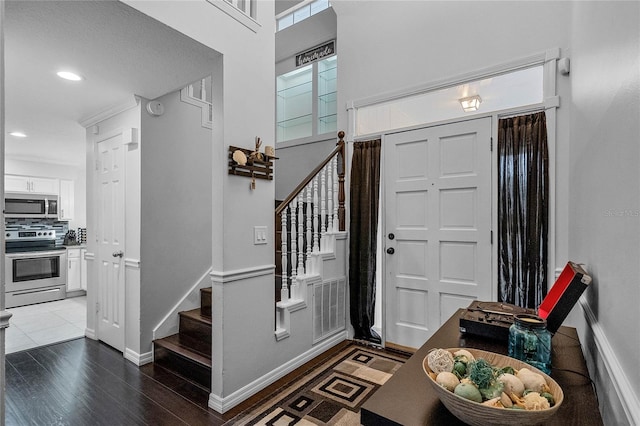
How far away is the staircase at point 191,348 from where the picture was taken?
97.9 inches

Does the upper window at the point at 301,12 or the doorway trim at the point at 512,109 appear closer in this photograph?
the doorway trim at the point at 512,109

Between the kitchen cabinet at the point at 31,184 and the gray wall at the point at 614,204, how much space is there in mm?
7020

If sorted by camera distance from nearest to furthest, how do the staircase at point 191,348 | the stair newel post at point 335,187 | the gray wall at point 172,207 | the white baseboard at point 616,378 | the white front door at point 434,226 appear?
the white baseboard at point 616,378 → the staircase at point 191,348 → the white front door at point 434,226 → the gray wall at point 172,207 → the stair newel post at point 335,187

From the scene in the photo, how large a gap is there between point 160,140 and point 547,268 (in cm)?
337

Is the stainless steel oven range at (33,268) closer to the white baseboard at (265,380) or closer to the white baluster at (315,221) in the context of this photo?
the white baseboard at (265,380)

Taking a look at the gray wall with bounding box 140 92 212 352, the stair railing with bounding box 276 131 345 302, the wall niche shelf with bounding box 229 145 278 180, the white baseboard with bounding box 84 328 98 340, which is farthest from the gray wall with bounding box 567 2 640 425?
the white baseboard with bounding box 84 328 98 340

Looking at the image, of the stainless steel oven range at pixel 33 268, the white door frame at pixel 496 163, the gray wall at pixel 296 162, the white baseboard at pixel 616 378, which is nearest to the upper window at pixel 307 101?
the gray wall at pixel 296 162

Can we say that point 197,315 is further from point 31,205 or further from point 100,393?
point 31,205

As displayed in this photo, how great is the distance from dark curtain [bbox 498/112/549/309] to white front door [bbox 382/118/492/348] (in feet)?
0.37

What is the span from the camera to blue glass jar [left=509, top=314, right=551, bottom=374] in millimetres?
998

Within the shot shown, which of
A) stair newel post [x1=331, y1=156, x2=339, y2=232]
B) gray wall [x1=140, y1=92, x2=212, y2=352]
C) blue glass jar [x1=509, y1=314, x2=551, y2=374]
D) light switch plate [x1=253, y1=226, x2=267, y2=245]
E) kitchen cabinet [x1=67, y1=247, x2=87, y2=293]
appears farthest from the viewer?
kitchen cabinet [x1=67, y1=247, x2=87, y2=293]

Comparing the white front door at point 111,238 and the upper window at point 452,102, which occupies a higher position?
the upper window at point 452,102

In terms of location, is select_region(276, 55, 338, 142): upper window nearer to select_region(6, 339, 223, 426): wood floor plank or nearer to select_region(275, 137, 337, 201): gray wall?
select_region(275, 137, 337, 201): gray wall

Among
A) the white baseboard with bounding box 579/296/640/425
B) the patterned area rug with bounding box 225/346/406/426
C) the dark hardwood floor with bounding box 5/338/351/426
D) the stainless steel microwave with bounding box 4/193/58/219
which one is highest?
the stainless steel microwave with bounding box 4/193/58/219
